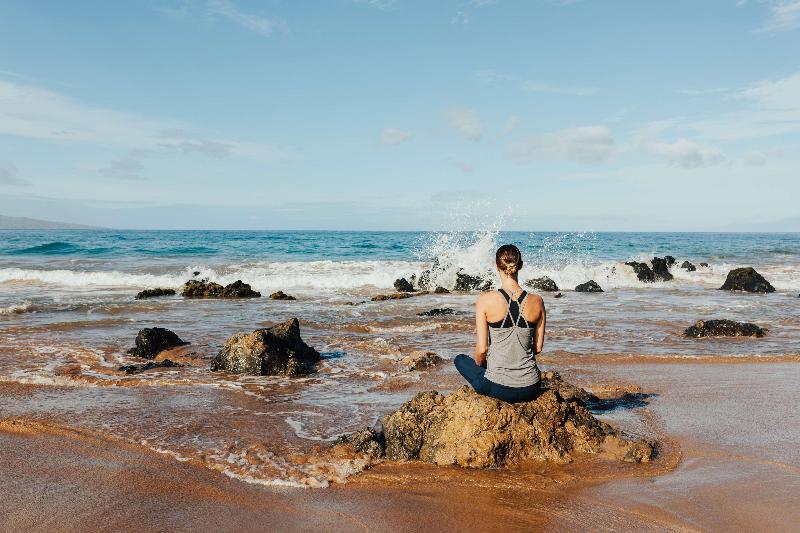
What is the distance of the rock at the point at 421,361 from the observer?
336 inches

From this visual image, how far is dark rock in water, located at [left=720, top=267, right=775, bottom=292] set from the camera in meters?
21.6

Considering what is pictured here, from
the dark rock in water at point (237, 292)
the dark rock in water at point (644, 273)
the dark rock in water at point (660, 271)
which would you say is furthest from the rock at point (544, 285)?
the dark rock in water at point (237, 292)

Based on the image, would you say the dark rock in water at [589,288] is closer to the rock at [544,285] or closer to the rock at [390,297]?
the rock at [544,285]

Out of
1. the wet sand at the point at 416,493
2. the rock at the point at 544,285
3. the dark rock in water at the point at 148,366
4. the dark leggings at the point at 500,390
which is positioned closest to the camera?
the wet sand at the point at 416,493

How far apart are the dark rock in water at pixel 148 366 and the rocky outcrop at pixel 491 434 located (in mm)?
4473

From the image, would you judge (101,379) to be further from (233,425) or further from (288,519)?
(288,519)

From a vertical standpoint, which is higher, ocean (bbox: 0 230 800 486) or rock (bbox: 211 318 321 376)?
rock (bbox: 211 318 321 376)

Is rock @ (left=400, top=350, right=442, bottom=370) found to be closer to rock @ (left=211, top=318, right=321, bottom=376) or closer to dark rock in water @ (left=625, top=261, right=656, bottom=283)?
rock @ (left=211, top=318, right=321, bottom=376)

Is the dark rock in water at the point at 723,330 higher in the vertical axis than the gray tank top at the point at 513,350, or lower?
lower

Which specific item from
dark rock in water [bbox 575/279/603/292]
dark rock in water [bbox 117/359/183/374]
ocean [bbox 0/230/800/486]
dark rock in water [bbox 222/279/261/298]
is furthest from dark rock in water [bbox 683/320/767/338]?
dark rock in water [bbox 222/279/261/298]

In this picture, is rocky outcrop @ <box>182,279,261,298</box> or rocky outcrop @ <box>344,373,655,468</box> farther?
rocky outcrop @ <box>182,279,261,298</box>

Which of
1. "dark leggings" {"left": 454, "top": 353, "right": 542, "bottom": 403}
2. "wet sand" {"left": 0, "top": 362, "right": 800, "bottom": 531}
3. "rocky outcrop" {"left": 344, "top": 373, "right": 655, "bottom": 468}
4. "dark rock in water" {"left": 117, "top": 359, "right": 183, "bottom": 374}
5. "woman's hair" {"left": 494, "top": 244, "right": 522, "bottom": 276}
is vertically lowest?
"dark rock in water" {"left": 117, "top": 359, "right": 183, "bottom": 374}

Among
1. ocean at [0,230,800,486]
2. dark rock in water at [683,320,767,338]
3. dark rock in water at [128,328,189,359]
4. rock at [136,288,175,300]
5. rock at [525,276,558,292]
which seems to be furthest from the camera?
rock at [525,276,558,292]

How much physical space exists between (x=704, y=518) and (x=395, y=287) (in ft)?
63.1
